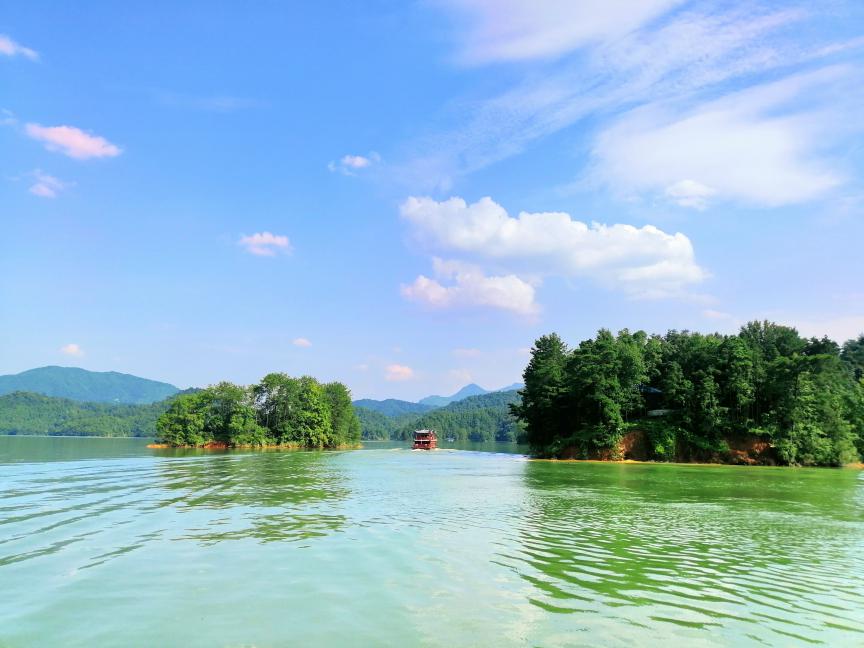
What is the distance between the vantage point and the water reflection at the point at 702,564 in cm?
1105

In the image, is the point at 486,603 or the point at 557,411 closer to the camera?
the point at 486,603

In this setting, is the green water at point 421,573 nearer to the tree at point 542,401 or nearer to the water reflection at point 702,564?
the water reflection at point 702,564

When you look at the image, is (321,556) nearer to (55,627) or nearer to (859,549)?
(55,627)

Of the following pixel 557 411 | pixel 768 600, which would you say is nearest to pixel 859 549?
pixel 768 600

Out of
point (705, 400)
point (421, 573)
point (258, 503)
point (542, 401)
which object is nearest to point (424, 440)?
point (542, 401)

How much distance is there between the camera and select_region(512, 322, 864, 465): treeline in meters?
78.1

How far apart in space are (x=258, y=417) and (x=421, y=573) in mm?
141461

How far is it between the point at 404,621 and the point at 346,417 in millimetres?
153523

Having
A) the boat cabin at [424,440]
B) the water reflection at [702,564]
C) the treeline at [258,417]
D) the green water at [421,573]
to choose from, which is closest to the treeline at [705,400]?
the boat cabin at [424,440]

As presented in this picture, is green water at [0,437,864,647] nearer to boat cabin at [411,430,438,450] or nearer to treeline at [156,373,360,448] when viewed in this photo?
treeline at [156,373,360,448]

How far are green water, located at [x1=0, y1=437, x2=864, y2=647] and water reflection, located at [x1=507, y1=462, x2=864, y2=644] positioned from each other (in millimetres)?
73

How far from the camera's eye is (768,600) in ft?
39.9

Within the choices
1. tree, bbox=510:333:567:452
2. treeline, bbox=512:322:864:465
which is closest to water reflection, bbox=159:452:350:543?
treeline, bbox=512:322:864:465

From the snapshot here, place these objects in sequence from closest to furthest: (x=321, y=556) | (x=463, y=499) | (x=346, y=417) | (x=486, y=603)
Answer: (x=486, y=603), (x=321, y=556), (x=463, y=499), (x=346, y=417)
